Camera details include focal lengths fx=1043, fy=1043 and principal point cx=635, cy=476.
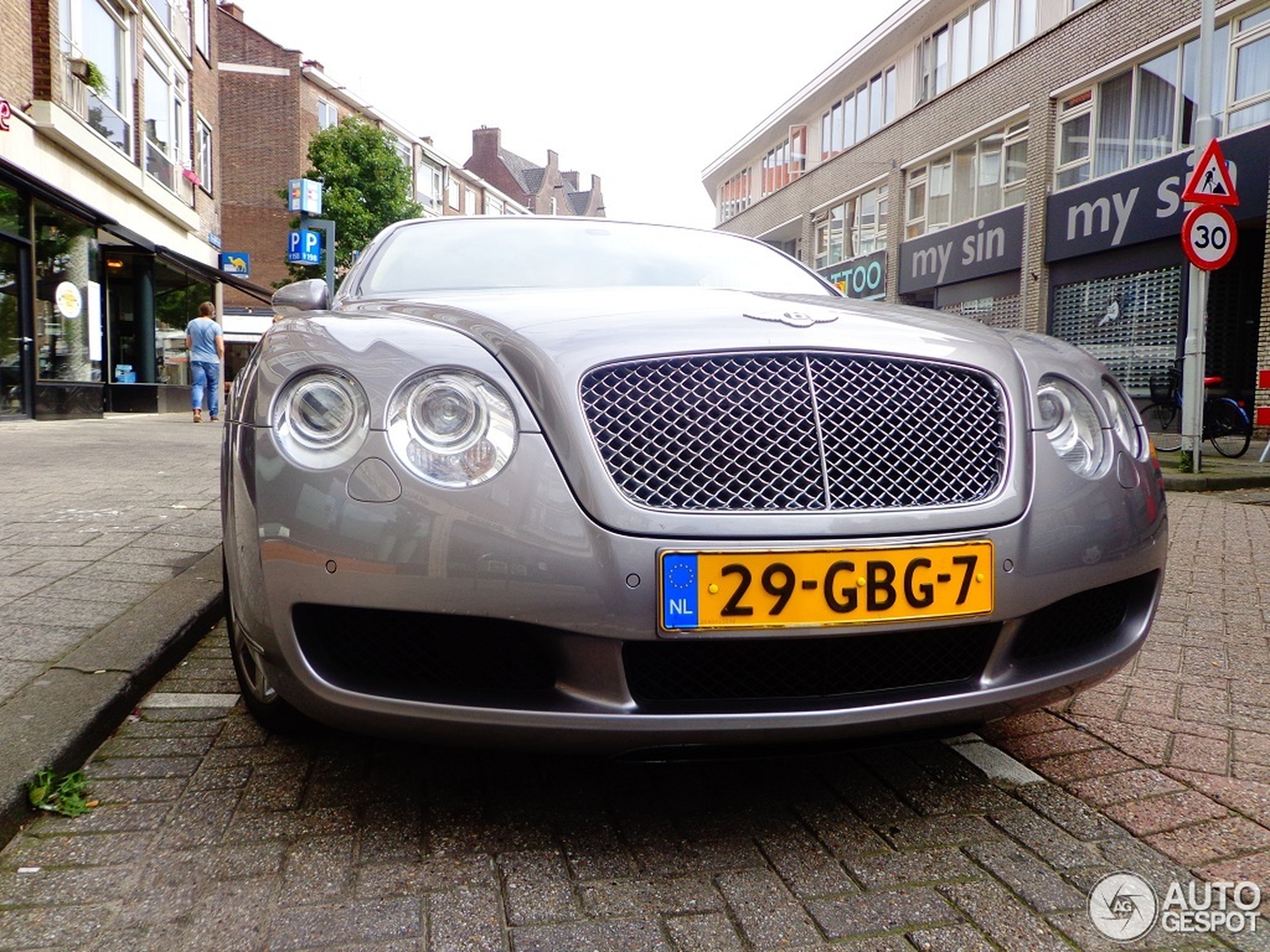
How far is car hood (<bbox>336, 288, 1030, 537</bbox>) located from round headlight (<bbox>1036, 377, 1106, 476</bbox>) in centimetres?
8

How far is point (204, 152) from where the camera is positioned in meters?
A: 23.0

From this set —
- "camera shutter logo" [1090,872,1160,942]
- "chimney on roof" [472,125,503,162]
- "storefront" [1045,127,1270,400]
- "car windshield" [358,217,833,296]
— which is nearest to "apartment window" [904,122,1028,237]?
"storefront" [1045,127,1270,400]

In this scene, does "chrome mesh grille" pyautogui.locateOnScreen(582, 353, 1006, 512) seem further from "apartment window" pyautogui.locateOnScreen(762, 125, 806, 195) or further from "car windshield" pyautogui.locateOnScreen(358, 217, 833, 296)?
"apartment window" pyautogui.locateOnScreen(762, 125, 806, 195)

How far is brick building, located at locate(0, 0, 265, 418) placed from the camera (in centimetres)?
1325

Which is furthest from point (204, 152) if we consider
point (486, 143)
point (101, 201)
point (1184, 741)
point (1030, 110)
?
point (486, 143)

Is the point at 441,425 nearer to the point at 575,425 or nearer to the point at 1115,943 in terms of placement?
the point at 575,425

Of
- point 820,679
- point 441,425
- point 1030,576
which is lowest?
point 820,679

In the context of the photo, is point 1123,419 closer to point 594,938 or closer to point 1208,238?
point 594,938

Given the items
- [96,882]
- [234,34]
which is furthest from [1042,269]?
[234,34]

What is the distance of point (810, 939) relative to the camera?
1594 mm

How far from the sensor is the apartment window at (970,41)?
63.5 feet

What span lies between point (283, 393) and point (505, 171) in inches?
2585

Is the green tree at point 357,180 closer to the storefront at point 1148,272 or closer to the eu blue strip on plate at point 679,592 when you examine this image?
the storefront at point 1148,272

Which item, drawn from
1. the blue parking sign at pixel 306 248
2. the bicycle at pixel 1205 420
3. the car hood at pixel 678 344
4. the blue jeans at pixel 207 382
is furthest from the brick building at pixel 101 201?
the bicycle at pixel 1205 420
